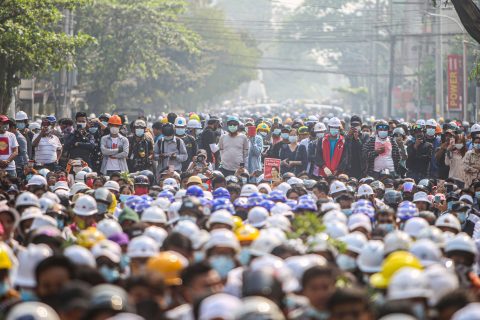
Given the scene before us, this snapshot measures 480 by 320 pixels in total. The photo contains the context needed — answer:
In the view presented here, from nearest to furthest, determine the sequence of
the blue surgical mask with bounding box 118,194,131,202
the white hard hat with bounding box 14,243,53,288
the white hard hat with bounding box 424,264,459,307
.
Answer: the white hard hat with bounding box 424,264,459,307
the white hard hat with bounding box 14,243,53,288
the blue surgical mask with bounding box 118,194,131,202

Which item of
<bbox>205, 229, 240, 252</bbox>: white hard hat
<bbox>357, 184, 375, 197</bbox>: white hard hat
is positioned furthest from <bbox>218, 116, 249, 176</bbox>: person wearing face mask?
<bbox>205, 229, 240, 252</bbox>: white hard hat

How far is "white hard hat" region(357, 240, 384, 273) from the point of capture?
11805 mm

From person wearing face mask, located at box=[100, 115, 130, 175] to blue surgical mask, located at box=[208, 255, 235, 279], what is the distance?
10837 millimetres

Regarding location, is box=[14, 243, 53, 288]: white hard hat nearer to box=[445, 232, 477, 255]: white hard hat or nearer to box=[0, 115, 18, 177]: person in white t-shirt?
box=[445, 232, 477, 255]: white hard hat

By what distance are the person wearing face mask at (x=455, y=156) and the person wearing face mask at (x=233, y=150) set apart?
11.3 ft

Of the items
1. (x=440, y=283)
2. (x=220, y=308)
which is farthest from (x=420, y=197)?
(x=220, y=308)

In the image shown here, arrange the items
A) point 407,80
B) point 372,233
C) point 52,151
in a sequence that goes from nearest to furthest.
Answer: point 372,233
point 52,151
point 407,80

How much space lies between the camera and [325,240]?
1232 centimetres

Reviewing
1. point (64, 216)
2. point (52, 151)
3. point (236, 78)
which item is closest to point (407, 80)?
point (236, 78)

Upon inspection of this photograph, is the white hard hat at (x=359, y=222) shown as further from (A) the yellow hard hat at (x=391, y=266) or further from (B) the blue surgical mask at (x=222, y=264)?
(A) the yellow hard hat at (x=391, y=266)

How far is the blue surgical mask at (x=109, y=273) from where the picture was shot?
11.3 metres

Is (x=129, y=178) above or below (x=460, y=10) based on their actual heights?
below

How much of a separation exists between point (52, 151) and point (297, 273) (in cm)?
1319

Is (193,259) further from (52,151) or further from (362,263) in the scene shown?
(52,151)
